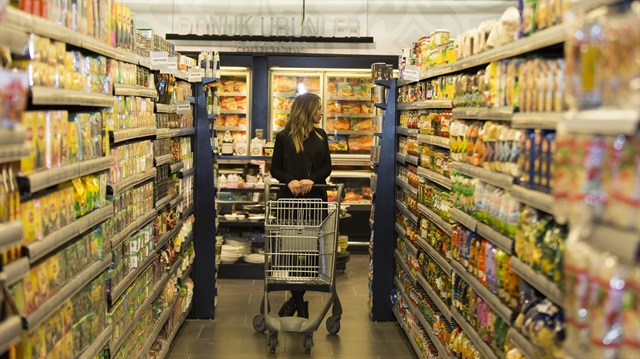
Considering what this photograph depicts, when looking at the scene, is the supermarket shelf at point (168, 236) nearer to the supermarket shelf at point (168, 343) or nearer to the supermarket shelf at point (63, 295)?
the supermarket shelf at point (168, 343)

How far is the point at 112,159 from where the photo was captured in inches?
141

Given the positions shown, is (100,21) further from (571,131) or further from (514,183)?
(571,131)

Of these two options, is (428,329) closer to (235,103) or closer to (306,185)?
(306,185)

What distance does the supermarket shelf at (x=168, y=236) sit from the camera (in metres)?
5.09

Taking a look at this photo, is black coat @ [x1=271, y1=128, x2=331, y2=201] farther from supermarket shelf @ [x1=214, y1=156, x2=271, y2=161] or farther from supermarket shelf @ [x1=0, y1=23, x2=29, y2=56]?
supermarket shelf @ [x1=0, y1=23, x2=29, y2=56]

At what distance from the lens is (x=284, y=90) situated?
11070 mm

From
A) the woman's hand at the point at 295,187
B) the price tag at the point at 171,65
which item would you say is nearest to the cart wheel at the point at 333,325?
the woman's hand at the point at 295,187

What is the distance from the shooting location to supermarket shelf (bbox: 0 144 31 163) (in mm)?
2121

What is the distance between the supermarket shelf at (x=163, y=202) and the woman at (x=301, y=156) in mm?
1125

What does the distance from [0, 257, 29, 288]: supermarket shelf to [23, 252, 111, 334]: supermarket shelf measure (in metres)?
0.18

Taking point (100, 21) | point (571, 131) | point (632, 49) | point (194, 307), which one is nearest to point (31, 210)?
point (100, 21)

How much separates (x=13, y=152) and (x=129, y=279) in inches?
79.8

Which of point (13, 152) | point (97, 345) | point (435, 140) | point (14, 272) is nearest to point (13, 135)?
point (13, 152)

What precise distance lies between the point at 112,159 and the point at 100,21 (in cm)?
66
